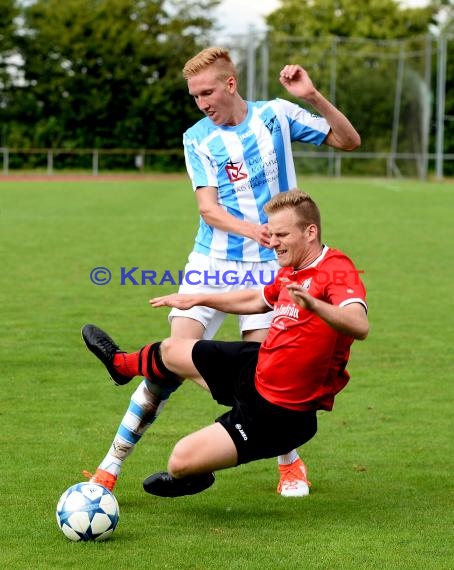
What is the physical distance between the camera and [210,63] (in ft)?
21.1

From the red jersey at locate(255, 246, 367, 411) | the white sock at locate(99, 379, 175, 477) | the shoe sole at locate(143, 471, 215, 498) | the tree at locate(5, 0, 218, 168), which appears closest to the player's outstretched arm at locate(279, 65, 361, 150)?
the red jersey at locate(255, 246, 367, 411)

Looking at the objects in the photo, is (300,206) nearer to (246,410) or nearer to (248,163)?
(246,410)

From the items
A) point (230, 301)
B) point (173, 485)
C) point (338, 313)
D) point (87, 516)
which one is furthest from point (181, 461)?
point (338, 313)

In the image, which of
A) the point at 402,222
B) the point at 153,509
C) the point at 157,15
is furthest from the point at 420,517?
the point at 157,15

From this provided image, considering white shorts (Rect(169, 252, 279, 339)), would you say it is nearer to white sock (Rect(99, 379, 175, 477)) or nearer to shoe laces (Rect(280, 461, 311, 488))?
white sock (Rect(99, 379, 175, 477))

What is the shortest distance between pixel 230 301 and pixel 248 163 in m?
0.94

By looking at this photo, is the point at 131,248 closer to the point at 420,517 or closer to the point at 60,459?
the point at 60,459

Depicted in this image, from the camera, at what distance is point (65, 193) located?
3972 centimetres

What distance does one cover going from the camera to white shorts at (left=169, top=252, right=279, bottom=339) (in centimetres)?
656

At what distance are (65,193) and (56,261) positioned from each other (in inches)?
841

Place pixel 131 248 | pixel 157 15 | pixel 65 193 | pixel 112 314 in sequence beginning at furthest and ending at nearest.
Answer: pixel 157 15
pixel 65 193
pixel 131 248
pixel 112 314

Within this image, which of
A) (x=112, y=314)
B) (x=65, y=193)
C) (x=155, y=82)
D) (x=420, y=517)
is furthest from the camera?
(x=155, y=82)

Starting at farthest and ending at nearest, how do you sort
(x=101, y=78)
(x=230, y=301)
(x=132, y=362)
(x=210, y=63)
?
(x=101, y=78), (x=210, y=63), (x=230, y=301), (x=132, y=362)

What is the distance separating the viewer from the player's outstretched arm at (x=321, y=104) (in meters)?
6.39
